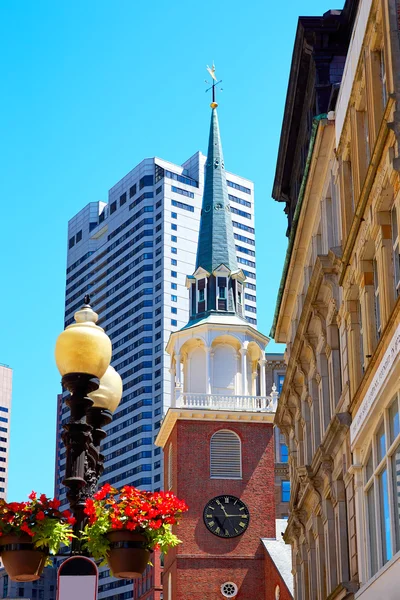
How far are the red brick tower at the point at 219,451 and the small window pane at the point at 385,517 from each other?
29897 millimetres

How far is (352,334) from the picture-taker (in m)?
23.0

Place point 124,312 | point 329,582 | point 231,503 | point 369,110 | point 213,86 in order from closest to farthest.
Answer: point 369,110 → point 329,582 → point 231,503 → point 213,86 → point 124,312

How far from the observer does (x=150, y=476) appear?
545ft

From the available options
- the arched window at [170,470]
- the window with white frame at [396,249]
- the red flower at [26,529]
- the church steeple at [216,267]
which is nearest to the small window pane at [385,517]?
the window with white frame at [396,249]

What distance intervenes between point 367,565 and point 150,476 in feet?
484

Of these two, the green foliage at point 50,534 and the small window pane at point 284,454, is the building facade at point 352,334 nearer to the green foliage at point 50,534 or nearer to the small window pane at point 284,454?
the green foliage at point 50,534

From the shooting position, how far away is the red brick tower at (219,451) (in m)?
52.7

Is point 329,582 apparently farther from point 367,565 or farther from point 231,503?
point 231,503

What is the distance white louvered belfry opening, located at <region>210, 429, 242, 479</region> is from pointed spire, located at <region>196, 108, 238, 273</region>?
404 inches

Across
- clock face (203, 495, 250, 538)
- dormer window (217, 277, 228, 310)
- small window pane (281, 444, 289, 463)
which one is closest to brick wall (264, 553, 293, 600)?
clock face (203, 495, 250, 538)

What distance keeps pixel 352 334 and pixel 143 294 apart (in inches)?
6207

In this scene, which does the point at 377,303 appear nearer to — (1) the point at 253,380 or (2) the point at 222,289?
(1) the point at 253,380

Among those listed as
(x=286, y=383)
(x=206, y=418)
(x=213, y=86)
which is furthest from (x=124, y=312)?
(x=286, y=383)

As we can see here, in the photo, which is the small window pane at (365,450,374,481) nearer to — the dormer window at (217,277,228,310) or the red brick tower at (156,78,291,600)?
the red brick tower at (156,78,291,600)
